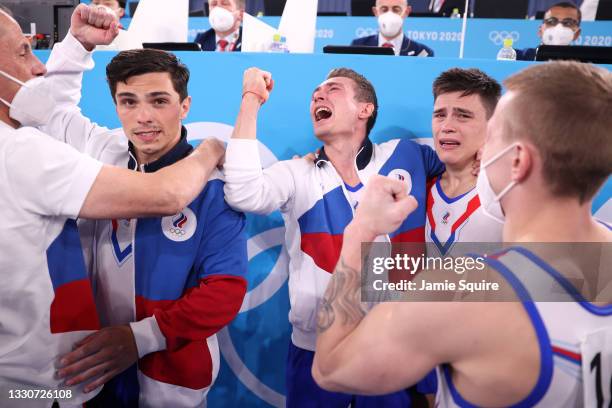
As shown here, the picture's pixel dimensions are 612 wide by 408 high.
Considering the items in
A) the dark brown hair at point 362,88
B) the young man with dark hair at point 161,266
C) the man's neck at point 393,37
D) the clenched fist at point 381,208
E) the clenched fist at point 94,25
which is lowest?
the young man with dark hair at point 161,266

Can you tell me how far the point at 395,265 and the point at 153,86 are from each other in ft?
3.93

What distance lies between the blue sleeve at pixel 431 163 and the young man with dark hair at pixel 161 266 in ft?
2.76

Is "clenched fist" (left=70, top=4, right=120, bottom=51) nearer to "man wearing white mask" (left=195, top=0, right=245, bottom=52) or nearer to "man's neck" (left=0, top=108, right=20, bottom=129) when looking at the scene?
"man's neck" (left=0, top=108, right=20, bottom=129)

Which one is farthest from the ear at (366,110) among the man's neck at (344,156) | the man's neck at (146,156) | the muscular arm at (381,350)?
the muscular arm at (381,350)

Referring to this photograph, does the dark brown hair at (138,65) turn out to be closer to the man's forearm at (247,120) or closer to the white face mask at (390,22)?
the man's forearm at (247,120)

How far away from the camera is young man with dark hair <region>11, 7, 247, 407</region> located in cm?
176

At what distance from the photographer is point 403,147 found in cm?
211

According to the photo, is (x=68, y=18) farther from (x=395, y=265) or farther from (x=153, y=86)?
(x=395, y=265)

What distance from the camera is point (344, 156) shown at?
2072 mm

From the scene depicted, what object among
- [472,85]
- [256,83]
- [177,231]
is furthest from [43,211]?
[472,85]

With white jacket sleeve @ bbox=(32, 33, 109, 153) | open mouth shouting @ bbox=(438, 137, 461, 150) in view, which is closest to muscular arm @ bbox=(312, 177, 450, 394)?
open mouth shouting @ bbox=(438, 137, 461, 150)

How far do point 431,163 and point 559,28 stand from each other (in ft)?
9.70

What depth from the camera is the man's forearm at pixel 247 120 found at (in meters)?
1.74

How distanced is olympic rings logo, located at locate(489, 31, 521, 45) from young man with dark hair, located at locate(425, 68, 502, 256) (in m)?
5.38
